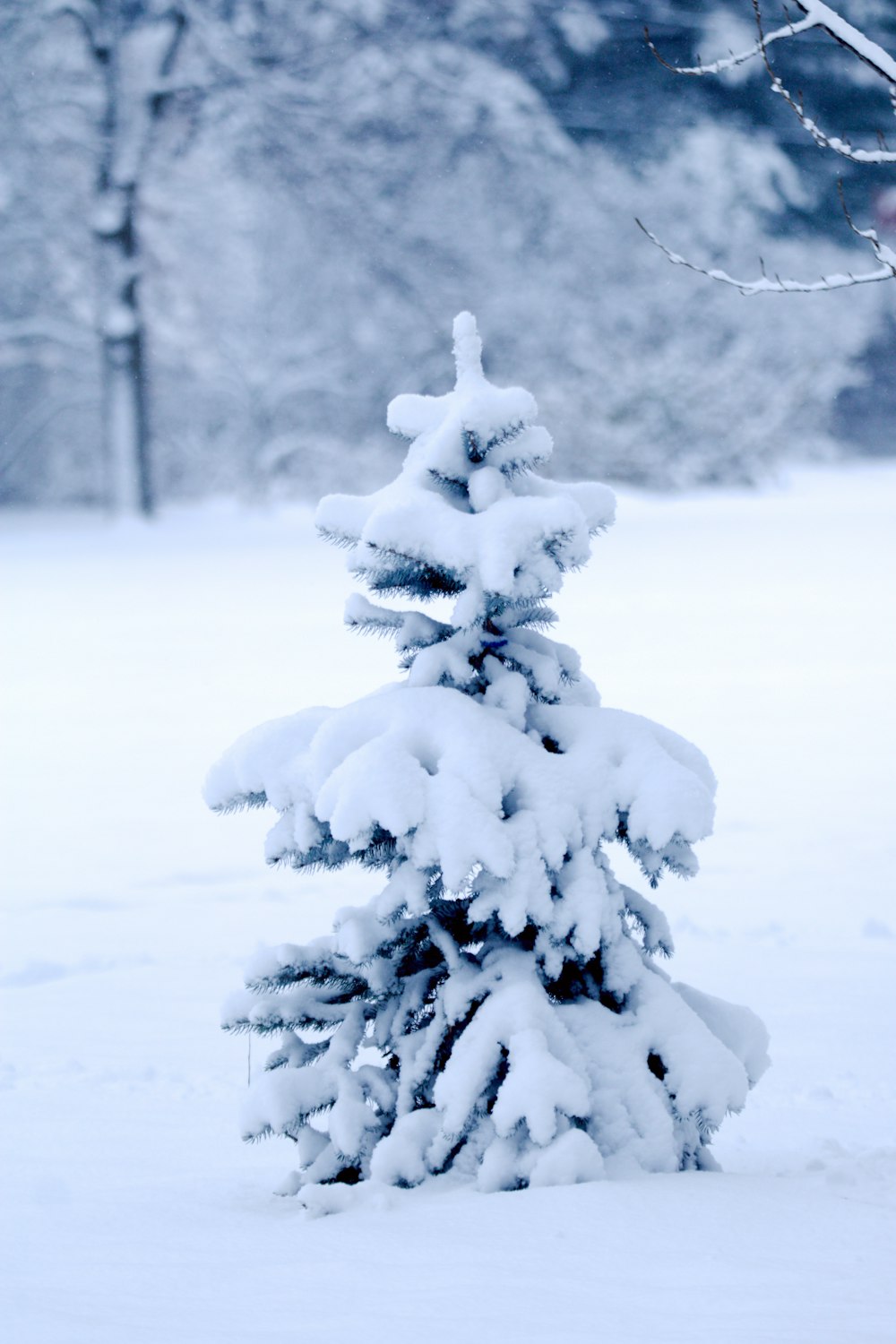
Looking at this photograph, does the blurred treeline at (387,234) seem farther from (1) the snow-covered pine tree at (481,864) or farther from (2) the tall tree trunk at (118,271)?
(1) the snow-covered pine tree at (481,864)

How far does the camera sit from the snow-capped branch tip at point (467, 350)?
3.61m

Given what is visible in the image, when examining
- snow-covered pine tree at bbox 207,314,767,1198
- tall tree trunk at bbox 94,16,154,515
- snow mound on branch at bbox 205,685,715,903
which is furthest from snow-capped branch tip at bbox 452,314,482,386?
tall tree trunk at bbox 94,16,154,515

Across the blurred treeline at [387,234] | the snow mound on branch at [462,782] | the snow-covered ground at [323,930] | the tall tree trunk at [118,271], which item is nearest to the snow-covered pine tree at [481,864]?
the snow mound on branch at [462,782]

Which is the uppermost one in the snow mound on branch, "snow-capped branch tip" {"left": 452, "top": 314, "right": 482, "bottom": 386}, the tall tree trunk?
the tall tree trunk

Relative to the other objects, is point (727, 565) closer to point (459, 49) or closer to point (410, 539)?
point (459, 49)

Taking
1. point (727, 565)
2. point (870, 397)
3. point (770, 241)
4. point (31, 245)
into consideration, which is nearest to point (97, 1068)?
point (727, 565)

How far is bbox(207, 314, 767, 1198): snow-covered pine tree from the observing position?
3.24 metres

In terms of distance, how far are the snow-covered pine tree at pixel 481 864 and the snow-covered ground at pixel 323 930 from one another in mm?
169

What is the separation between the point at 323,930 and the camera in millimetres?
6418

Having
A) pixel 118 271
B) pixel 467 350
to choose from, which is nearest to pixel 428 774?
pixel 467 350

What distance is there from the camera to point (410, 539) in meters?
3.40

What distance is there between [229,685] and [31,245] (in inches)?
431

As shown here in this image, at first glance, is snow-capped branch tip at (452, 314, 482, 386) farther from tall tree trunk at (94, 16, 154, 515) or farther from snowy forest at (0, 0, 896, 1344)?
tall tree trunk at (94, 16, 154, 515)

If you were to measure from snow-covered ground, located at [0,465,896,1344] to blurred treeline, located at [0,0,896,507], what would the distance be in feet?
22.7
